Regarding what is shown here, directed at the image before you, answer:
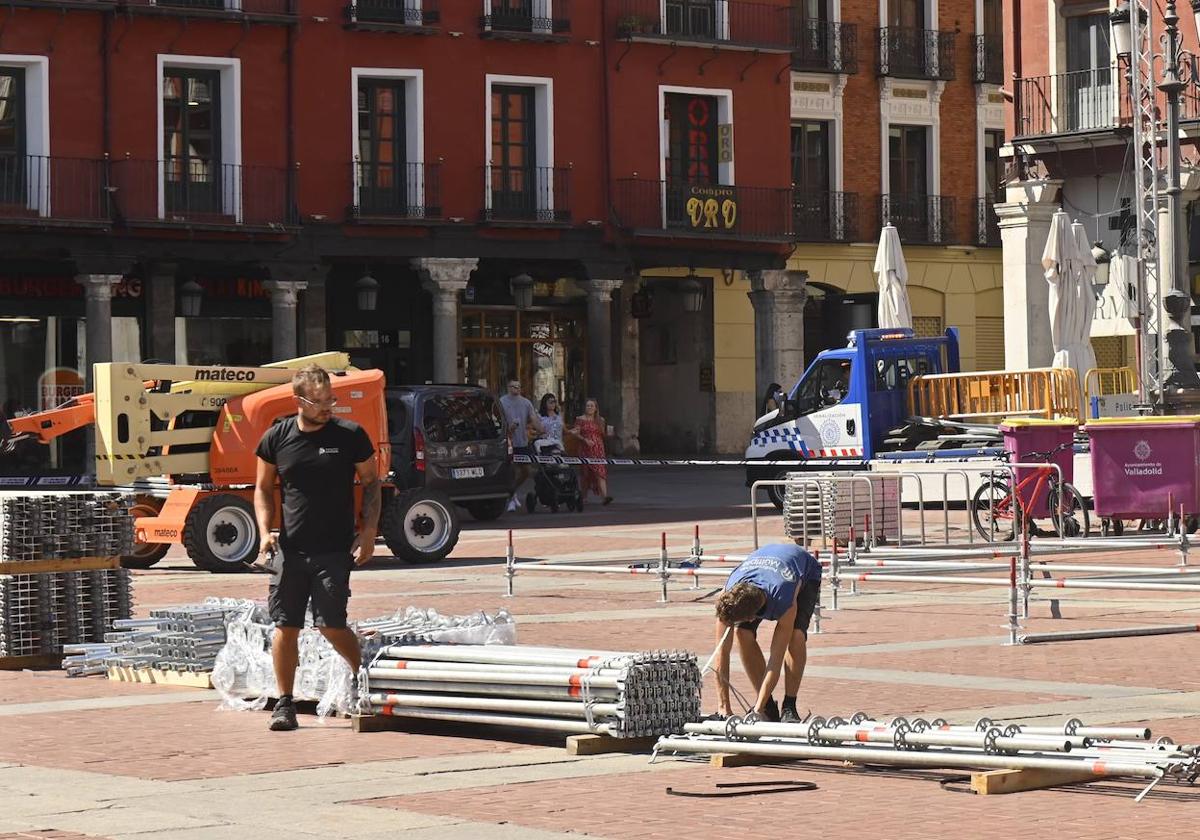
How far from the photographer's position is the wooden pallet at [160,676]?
44.8ft

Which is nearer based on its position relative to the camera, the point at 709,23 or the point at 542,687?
the point at 542,687

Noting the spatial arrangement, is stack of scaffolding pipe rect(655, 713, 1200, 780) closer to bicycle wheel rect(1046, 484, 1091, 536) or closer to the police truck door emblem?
bicycle wheel rect(1046, 484, 1091, 536)

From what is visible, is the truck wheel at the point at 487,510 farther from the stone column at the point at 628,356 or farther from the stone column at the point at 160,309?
the stone column at the point at 628,356

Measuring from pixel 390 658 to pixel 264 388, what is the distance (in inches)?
503

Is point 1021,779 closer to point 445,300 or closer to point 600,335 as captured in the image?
point 445,300

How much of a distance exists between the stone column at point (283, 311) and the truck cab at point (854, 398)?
10374 millimetres

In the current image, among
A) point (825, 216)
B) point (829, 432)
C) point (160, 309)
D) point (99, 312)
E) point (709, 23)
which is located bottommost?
point (829, 432)

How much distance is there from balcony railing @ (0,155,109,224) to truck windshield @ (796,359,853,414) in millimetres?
12289

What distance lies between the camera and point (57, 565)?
48.9ft

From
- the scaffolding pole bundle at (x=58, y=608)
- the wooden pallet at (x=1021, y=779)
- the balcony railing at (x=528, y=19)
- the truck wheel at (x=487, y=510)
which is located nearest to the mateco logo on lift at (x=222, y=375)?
the truck wheel at (x=487, y=510)

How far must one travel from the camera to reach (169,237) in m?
38.5

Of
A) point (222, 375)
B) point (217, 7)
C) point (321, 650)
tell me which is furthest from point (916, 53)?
point (321, 650)

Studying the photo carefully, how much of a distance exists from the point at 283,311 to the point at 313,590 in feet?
93.1

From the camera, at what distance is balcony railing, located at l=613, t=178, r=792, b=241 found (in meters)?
43.1
